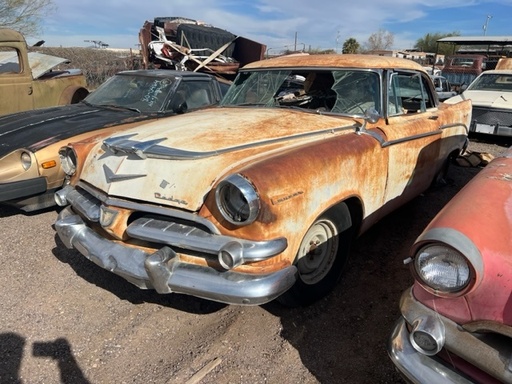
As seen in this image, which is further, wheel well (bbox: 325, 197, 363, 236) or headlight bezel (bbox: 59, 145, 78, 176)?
headlight bezel (bbox: 59, 145, 78, 176)

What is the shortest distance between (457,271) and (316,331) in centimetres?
124

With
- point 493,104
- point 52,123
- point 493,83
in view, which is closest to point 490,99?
point 493,104

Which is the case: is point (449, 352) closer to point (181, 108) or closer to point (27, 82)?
point (181, 108)

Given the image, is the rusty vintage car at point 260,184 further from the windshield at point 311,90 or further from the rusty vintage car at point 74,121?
the rusty vintage car at point 74,121

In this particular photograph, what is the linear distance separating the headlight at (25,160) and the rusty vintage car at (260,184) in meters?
1.14

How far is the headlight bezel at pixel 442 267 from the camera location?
1.56m

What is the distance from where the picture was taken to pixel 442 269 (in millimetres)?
1634

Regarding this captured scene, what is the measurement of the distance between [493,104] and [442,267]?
25.6ft

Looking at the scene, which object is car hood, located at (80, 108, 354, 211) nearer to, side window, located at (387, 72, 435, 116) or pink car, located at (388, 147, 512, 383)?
side window, located at (387, 72, 435, 116)

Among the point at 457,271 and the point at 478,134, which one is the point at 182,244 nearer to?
the point at 457,271

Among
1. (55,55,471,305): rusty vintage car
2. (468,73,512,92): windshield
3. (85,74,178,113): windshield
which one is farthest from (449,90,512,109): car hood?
(85,74,178,113): windshield

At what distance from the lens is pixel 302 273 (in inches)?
106

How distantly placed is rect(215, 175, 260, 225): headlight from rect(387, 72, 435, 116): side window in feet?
6.16

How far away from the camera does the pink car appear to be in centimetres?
153
